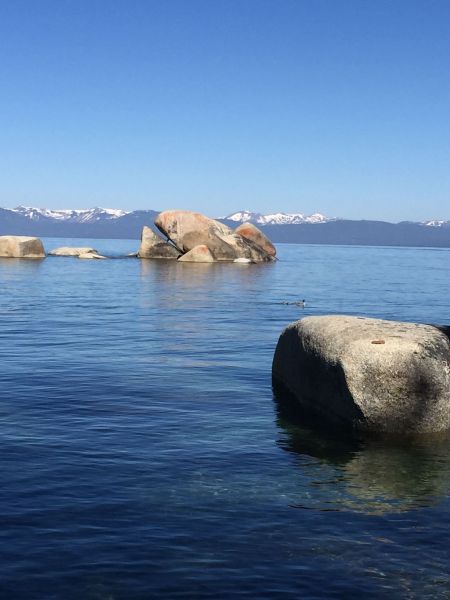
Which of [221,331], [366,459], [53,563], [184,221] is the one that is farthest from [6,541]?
[184,221]

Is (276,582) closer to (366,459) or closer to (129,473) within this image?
(129,473)

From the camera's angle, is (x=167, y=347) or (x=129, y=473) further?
(x=167, y=347)

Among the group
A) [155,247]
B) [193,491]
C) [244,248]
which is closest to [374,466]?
[193,491]

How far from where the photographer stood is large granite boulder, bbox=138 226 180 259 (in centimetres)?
6638

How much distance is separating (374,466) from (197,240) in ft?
183

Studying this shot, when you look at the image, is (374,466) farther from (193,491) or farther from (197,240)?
(197,240)

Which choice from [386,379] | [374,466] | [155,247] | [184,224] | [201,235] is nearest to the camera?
[374,466]

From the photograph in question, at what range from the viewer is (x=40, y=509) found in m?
7.49

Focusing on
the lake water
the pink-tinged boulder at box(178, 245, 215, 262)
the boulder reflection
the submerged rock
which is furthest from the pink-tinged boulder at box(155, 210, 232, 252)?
the boulder reflection

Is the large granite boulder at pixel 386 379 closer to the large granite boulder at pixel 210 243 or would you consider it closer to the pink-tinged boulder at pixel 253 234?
the large granite boulder at pixel 210 243

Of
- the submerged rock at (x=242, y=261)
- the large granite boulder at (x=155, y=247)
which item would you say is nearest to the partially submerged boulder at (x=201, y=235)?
the submerged rock at (x=242, y=261)

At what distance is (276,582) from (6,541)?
2474 millimetres

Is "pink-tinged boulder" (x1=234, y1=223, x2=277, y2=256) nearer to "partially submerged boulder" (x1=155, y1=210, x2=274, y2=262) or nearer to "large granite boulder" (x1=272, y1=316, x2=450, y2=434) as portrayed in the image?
"partially submerged boulder" (x1=155, y1=210, x2=274, y2=262)

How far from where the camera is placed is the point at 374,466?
→ 933 centimetres
